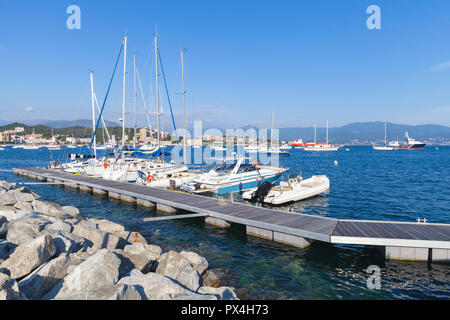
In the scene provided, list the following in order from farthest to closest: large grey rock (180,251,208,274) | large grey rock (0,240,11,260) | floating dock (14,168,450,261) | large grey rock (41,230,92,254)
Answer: floating dock (14,168,450,261)
large grey rock (180,251,208,274)
large grey rock (41,230,92,254)
large grey rock (0,240,11,260)

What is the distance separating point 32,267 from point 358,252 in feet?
38.4

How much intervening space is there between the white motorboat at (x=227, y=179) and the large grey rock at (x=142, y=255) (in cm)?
1307

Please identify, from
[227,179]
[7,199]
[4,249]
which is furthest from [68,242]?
[227,179]

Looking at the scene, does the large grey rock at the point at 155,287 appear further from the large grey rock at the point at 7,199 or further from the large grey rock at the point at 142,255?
the large grey rock at the point at 7,199

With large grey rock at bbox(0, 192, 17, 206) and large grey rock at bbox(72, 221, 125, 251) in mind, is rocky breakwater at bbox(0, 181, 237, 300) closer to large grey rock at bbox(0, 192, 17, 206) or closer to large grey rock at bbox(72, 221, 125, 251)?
large grey rock at bbox(72, 221, 125, 251)

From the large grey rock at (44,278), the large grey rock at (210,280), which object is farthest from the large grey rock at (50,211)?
the large grey rock at (210,280)

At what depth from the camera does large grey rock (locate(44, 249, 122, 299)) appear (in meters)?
6.51

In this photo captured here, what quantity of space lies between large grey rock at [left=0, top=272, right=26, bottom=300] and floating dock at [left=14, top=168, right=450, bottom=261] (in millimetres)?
9490

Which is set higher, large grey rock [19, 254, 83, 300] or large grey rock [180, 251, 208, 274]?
large grey rock [19, 254, 83, 300]

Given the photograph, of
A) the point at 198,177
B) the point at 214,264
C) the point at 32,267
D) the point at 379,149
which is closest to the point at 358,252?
the point at 214,264

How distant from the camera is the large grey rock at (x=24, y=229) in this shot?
9.55m

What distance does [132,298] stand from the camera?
5.86 metres

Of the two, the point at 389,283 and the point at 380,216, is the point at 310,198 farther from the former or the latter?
the point at 389,283

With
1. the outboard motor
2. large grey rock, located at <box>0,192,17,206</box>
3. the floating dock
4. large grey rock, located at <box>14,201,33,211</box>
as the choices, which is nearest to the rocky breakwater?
the floating dock
